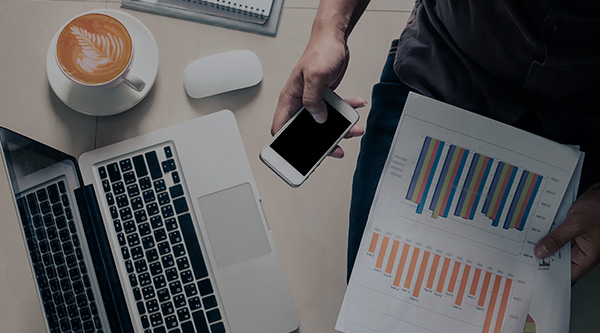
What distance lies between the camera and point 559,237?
681mm

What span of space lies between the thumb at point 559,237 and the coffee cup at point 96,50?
62cm

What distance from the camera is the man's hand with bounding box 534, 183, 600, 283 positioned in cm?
67

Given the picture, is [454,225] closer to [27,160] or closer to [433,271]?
[433,271]

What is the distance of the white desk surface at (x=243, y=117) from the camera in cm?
79

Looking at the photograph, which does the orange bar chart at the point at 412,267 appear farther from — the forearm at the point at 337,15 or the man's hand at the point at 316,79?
the forearm at the point at 337,15

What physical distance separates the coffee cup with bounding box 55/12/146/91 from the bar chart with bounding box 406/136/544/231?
441mm

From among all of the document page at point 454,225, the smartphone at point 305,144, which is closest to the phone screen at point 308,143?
the smartphone at point 305,144

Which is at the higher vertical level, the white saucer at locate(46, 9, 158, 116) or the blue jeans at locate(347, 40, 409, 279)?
the white saucer at locate(46, 9, 158, 116)

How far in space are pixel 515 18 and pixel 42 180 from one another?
2.04 feet

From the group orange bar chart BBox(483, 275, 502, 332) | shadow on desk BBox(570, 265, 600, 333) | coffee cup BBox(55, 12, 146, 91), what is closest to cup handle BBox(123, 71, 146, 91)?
coffee cup BBox(55, 12, 146, 91)

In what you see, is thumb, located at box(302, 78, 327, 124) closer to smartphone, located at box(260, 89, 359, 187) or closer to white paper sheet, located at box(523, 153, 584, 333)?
smartphone, located at box(260, 89, 359, 187)

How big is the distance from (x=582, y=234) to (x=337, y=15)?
439 millimetres

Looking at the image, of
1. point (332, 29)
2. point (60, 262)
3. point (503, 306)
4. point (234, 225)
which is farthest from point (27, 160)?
point (503, 306)

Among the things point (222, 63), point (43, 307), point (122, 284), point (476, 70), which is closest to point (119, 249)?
point (122, 284)
